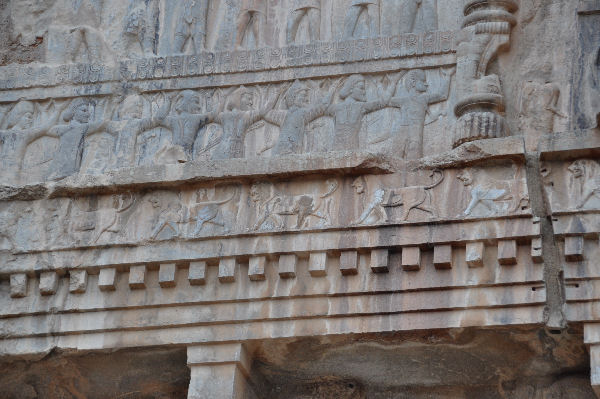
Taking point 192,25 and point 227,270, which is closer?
point 227,270

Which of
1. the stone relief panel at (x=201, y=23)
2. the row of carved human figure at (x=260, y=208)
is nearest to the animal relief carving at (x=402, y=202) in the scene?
the row of carved human figure at (x=260, y=208)

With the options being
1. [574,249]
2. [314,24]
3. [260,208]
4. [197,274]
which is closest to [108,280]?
[197,274]

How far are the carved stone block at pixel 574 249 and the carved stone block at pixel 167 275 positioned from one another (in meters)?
2.93

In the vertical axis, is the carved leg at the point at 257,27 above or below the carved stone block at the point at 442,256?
above

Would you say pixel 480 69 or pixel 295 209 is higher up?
pixel 480 69

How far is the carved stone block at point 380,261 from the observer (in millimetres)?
10836

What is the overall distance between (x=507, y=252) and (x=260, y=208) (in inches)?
76.6

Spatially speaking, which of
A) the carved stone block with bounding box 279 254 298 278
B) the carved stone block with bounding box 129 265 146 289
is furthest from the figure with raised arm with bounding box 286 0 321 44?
the carved stone block with bounding box 129 265 146 289

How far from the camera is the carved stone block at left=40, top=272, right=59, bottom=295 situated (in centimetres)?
1148

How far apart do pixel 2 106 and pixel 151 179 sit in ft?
6.33

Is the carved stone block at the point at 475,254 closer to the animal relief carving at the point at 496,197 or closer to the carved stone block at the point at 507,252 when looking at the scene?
the carved stone block at the point at 507,252

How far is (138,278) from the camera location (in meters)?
11.3

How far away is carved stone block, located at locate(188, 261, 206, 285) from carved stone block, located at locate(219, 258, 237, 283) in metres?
0.13

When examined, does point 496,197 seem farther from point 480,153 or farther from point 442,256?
point 442,256
